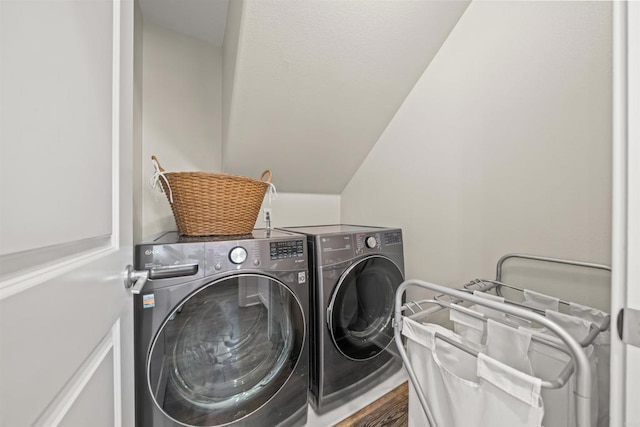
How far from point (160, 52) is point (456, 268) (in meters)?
2.12

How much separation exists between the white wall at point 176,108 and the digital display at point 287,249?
0.90m

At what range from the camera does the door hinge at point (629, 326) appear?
0.46 m

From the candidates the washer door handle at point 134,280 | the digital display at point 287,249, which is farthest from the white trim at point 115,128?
the digital display at point 287,249

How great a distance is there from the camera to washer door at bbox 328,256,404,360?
45.2 inches

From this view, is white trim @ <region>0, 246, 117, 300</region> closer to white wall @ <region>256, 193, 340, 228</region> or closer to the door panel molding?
the door panel molding

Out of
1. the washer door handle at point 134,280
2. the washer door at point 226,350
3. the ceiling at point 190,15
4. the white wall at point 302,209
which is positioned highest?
the ceiling at point 190,15

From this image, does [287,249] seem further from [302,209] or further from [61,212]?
[302,209]

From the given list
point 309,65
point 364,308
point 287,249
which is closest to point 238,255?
point 287,249

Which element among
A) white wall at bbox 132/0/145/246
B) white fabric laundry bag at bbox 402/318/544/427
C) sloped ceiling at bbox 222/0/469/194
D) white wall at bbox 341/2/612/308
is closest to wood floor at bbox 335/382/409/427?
white fabric laundry bag at bbox 402/318/544/427

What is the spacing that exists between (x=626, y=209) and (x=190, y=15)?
77.6 inches

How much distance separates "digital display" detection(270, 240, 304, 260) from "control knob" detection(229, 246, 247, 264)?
11 centimetres

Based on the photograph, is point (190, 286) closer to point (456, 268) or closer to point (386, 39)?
point (456, 268)

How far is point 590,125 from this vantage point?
0.88 m

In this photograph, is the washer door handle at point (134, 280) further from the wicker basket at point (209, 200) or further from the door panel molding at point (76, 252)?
the wicker basket at point (209, 200)
